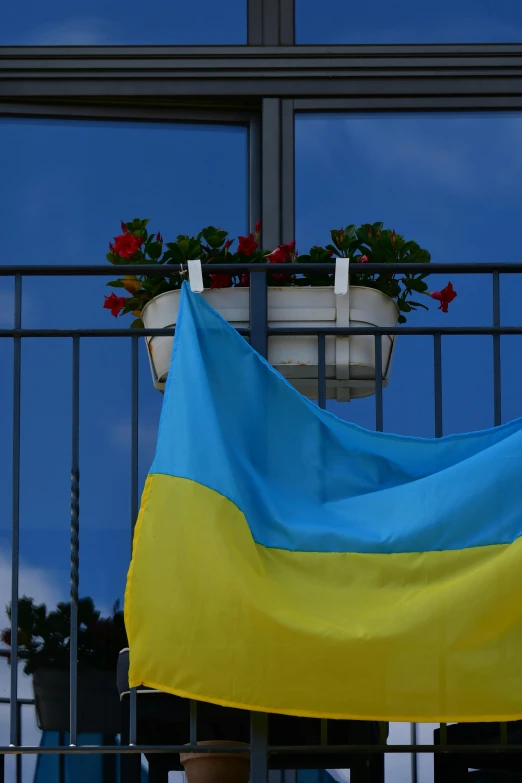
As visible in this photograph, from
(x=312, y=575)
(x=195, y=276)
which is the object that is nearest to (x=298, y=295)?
(x=195, y=276)

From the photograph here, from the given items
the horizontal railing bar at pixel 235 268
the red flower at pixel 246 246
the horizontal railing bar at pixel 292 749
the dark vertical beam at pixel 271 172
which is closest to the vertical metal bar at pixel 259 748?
the horizontal railing bar at pixel 292 749

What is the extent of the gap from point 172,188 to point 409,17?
100cm

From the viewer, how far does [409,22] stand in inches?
212

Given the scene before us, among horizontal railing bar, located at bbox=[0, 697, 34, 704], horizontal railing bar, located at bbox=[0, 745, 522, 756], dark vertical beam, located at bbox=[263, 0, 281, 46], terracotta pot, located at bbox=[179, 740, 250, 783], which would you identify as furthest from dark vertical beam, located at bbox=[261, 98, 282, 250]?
horizontal railing bar, located at bbox=[0, 745, 522, 756]

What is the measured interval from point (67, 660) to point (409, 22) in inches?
95.4

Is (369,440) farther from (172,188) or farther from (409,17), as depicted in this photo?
(409,17)

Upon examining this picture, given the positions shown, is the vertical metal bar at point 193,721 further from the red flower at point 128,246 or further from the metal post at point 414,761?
the red flower at point 128,246

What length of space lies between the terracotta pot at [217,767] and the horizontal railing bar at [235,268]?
122cm

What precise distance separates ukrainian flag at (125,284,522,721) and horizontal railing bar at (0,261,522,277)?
258mm

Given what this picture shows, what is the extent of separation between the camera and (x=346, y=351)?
4160 millimetres

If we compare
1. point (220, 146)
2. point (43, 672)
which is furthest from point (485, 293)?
point (43, 672)

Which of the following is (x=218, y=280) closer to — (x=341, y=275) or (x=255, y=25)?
(x=341, y=275)

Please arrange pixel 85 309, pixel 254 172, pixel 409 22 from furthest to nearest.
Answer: pixel 409 22 → pixel 254 172 → pixel 85 309

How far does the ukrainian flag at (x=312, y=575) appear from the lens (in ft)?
11.8
